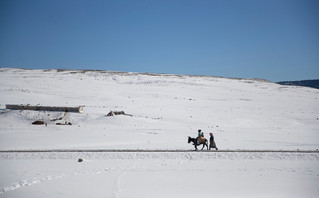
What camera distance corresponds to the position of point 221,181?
12.2 meters

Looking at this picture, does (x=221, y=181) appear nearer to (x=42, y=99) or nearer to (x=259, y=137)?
(x=259, y=137)

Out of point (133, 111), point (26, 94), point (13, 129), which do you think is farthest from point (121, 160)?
point (26, 94)

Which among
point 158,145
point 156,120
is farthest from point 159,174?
point 156,120

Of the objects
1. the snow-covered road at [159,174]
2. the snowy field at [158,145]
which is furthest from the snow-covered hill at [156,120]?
the snow-covered road at [159,174]

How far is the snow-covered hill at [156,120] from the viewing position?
2475cm

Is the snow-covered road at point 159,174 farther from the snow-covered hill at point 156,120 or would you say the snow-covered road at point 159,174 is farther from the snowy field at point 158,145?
the snow-covered hill at point 156,120

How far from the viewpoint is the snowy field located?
1123 cm

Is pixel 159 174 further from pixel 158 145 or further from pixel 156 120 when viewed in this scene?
pixel 156 120

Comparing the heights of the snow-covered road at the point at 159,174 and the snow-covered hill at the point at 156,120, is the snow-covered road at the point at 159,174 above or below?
below

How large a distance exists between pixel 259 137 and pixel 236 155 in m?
11.3

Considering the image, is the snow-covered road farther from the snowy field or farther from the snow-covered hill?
the snow-covered hill

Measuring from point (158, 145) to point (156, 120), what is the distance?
42.0ft

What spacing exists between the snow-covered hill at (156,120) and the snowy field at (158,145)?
108 millimetres

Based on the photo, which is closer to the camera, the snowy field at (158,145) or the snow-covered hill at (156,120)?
the snowy field at (158,145)
